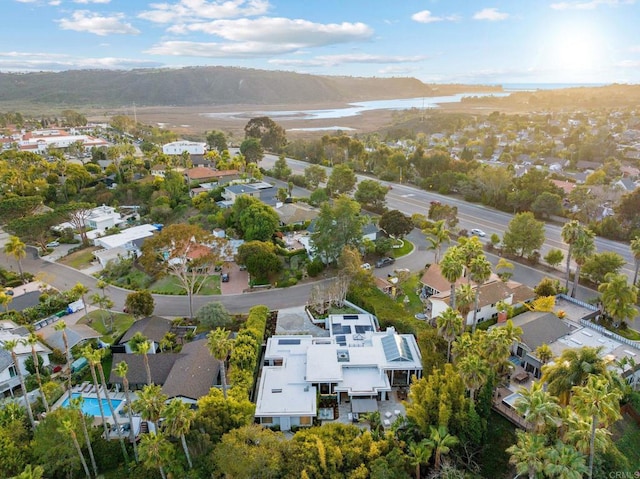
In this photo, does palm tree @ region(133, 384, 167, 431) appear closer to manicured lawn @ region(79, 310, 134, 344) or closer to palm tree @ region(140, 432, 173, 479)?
palm tree @ region(140, 432, 173, 479)

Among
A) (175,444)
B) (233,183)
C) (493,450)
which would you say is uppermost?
(233,183)

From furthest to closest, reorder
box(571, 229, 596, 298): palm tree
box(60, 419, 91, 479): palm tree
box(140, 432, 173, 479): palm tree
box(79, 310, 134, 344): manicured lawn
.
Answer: box(571, 229, 596, 298): palm tree
box(79, 310, 134, 344): manicured lawn
box(140, 432, 173, 479): palm tree
box(60, 419, 91, 479): palm tree

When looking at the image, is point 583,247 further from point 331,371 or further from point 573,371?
point 331,371

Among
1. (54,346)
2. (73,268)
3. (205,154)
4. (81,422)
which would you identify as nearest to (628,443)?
(81,422)

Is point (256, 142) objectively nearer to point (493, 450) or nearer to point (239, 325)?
point (239, 325)

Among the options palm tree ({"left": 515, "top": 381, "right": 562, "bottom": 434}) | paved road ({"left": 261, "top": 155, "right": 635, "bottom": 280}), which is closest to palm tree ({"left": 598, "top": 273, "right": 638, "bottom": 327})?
paved road ({"left": 261, "top": 155, "right": 635, "bottom": 280})

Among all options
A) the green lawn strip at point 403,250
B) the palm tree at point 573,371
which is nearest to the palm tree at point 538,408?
the palm tree at point 573,371
